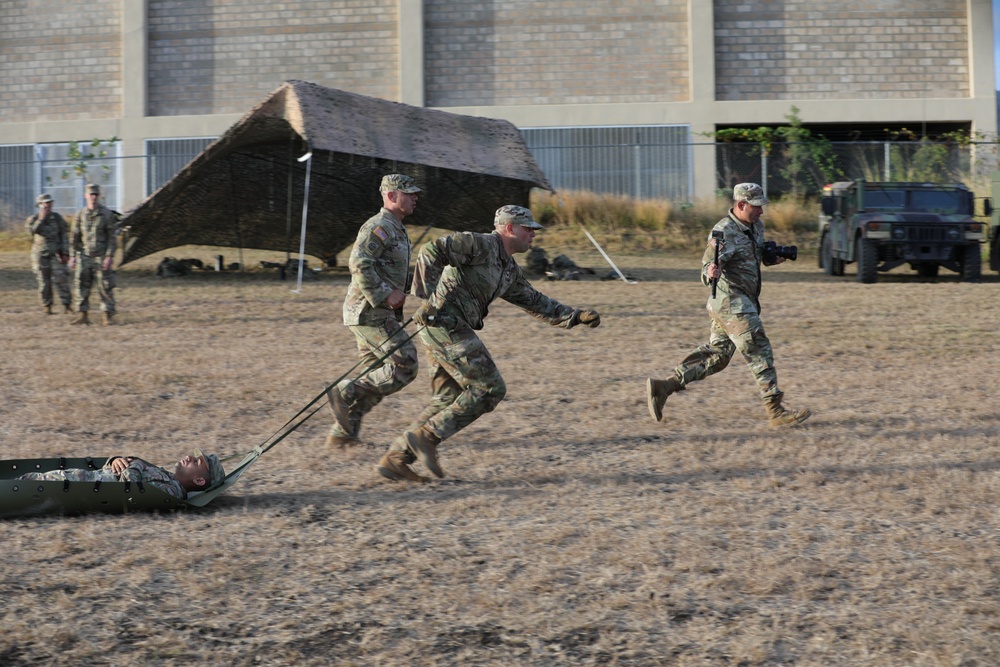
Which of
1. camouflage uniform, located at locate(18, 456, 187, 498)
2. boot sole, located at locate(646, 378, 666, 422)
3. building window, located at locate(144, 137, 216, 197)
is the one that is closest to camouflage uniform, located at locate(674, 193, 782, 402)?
boot sole, located at locate(646, 378, 666, 422)

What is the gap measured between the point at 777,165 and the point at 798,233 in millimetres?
2357

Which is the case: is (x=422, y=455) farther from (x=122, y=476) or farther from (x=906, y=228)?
(x=906, y=228)

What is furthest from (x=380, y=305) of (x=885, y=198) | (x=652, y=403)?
(x=885, y=198)

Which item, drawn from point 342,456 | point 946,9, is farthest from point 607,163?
point 342,456

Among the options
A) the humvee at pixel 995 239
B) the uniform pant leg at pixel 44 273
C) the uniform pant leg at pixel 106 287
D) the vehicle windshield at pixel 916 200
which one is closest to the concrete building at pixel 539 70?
the vehicle windshield at pixel 916 200

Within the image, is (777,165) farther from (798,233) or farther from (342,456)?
(342,456)

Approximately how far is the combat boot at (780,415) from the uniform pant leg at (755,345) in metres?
0.06

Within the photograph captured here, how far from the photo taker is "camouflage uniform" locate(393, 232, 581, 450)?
628 cm

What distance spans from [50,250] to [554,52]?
61.1ft

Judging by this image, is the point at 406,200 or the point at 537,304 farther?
the point at 406,200

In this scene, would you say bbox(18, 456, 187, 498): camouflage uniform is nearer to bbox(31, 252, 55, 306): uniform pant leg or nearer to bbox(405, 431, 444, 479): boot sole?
bbox(405, 431, 444, 479): boot sole

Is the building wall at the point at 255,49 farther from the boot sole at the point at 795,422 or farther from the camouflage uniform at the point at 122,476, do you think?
the camouflage uniform at the point at 122,476

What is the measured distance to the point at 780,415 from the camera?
7.98m

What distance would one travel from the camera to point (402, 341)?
682 centimetres
